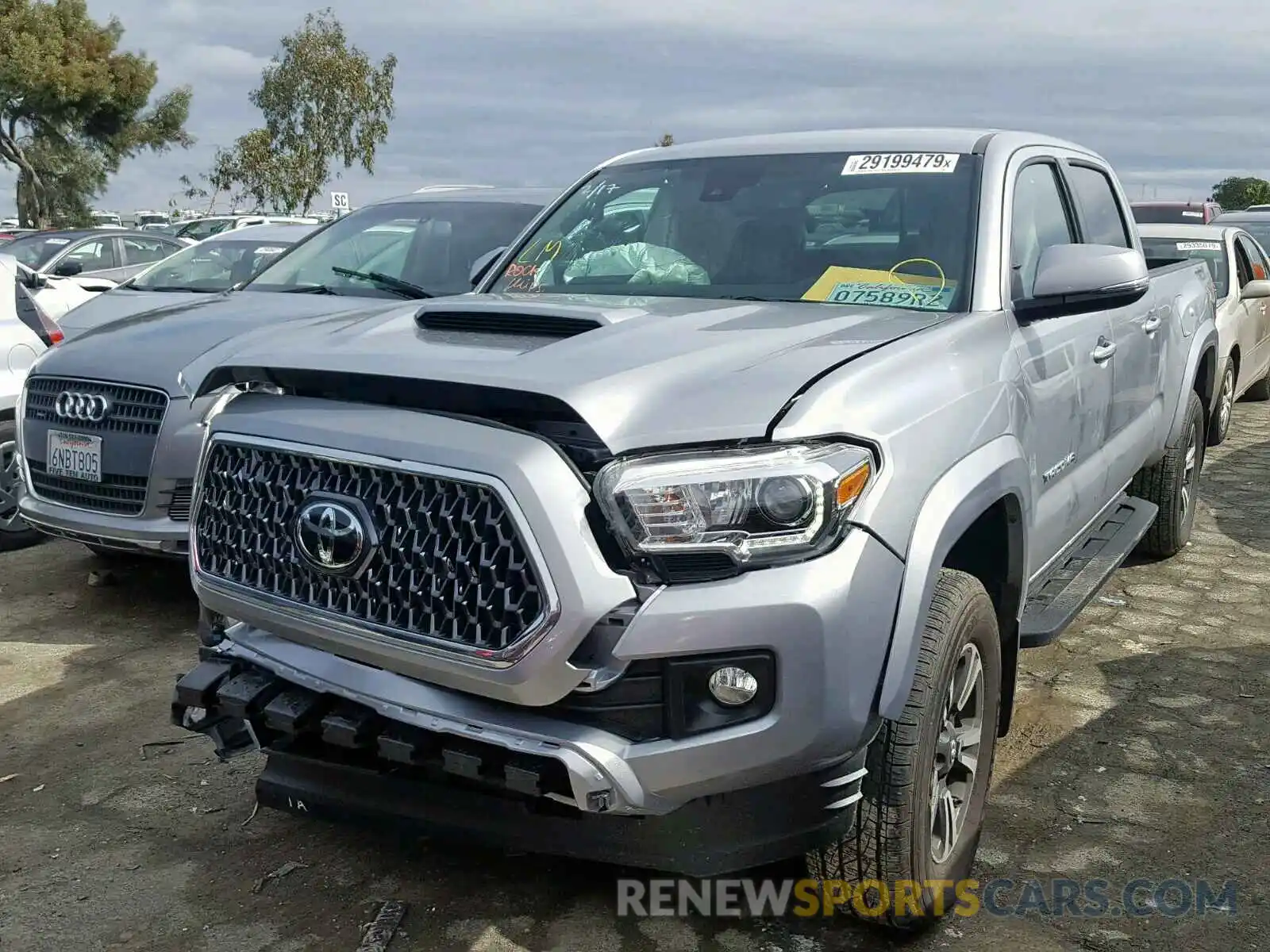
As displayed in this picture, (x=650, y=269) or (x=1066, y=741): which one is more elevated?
(x=650, y=269)

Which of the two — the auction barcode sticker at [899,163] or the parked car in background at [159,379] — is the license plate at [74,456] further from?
the auction barcode sticker at [899,163]

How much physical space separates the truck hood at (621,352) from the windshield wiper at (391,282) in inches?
103

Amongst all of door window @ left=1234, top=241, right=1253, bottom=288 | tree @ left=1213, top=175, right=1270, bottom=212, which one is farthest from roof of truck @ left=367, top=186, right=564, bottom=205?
tree @ left=1213, top=175, right=1270, bottom=212

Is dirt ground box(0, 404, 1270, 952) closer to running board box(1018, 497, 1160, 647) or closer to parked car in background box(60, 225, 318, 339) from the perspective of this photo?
running board box(1018, 497, 1160, 647)

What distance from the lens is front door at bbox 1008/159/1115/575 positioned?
135 inches

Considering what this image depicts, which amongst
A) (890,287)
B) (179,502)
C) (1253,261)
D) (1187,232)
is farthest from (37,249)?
(890,287)

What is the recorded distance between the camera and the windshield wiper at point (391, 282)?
20.0 ft

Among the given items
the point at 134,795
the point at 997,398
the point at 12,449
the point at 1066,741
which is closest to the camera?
the point at 997,398

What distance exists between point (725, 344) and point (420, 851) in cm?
161

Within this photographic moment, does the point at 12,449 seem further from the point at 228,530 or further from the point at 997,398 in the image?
the point at 997,398

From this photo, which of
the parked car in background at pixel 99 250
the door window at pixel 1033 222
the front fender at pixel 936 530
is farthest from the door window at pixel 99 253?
the front fender at pixel 936 530

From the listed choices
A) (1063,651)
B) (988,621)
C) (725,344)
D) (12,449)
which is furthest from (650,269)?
(12,449)

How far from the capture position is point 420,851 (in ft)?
10.9

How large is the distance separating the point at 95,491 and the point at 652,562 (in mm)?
3619
